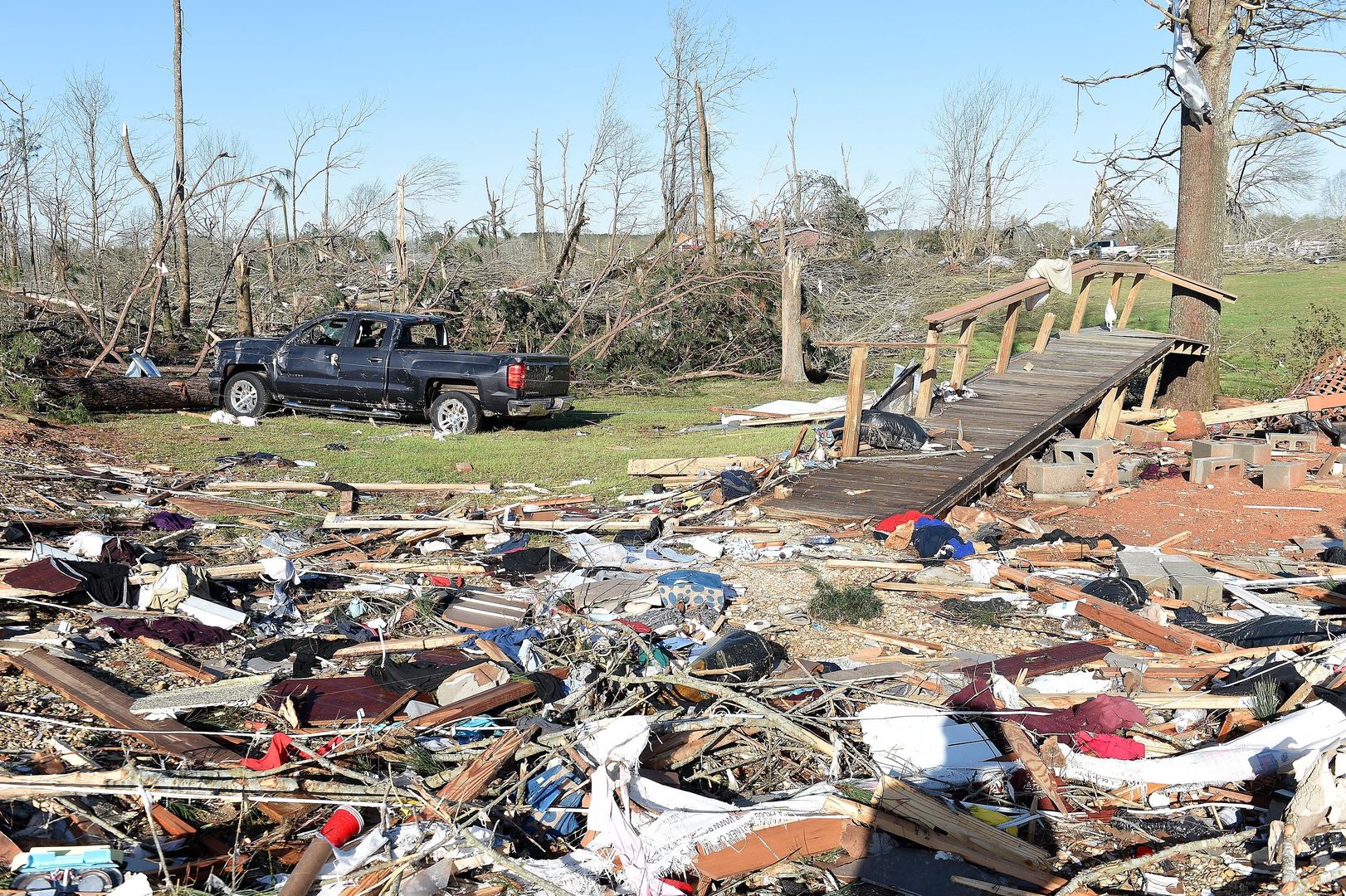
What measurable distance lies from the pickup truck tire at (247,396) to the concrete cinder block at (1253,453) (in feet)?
43.4

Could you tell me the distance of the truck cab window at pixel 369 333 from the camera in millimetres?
15727

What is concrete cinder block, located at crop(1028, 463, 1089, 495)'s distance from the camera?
1138 cm

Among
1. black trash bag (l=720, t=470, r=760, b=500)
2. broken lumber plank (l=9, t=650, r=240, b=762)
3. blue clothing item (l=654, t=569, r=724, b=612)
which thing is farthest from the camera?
black trash bag (l=720, t=470, r=760, b=500)

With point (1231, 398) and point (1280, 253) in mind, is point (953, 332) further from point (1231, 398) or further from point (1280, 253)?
point (1280, 253)

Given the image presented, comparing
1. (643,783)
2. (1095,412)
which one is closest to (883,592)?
(643,783)

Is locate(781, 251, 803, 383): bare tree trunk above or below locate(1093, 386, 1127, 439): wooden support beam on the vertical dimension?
above

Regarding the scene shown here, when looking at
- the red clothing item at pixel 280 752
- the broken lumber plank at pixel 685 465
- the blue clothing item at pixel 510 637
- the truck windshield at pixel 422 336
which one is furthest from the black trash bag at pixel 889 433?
the red clothing item at pixel 280 752

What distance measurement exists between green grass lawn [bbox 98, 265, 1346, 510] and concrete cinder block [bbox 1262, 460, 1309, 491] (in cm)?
560

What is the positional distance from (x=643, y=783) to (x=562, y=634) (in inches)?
85.9

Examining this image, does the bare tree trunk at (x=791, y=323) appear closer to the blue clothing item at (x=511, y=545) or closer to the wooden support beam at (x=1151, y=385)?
the wooden support beam at (x=1151, y=385)

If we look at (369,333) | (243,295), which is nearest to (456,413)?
(369,333)

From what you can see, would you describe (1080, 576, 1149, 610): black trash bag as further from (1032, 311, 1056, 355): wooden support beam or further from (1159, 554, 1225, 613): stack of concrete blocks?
(1032, 311, 1056, 355): wooden support beam

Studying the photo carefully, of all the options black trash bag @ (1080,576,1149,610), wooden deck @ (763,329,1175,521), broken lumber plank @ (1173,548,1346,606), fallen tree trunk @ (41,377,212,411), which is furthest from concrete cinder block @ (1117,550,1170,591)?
fallen tree trunk @ (41,377,212,411)

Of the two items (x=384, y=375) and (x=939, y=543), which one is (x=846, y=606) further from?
(x=384, y=375)
